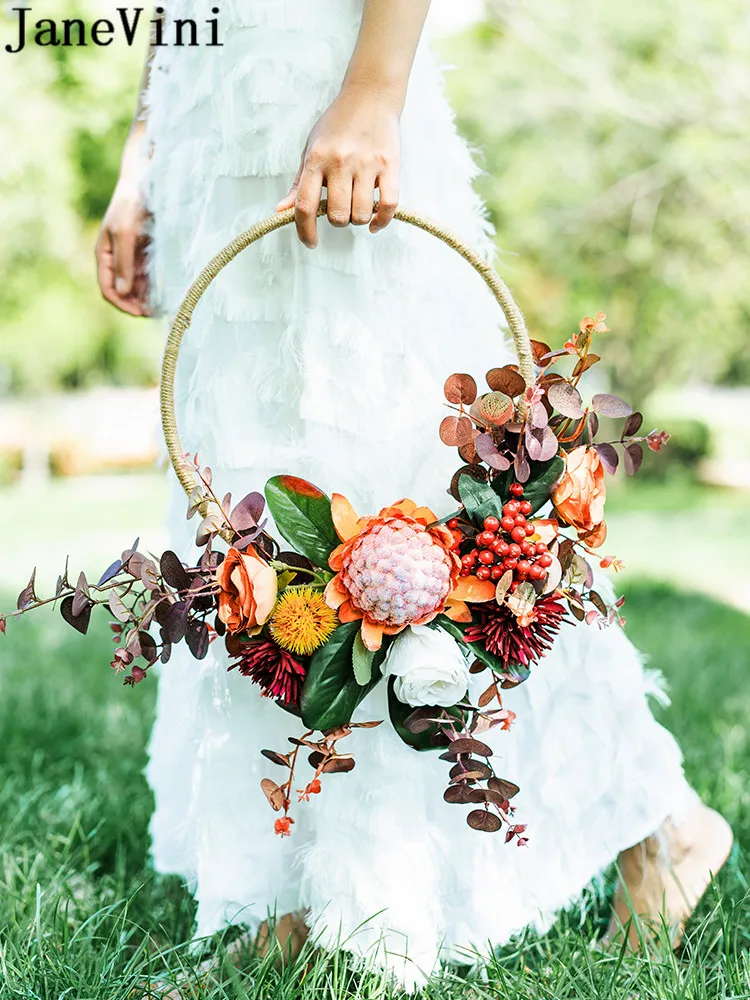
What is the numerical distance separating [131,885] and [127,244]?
961 mm

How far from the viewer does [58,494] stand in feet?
31.8

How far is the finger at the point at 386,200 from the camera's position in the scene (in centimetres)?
107

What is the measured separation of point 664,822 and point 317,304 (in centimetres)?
84

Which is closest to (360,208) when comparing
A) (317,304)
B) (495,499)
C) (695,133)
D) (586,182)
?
(317,304)

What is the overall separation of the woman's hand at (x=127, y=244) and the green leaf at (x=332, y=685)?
628mm

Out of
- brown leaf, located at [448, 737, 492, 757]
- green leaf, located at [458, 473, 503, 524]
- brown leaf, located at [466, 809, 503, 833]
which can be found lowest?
brown leaf, located at [466, 809, 503, 833]

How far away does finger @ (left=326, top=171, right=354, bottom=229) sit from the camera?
1056 millimetres

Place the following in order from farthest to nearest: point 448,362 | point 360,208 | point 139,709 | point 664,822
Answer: point 139,709
point 664,822
point 448,362
point 360,208

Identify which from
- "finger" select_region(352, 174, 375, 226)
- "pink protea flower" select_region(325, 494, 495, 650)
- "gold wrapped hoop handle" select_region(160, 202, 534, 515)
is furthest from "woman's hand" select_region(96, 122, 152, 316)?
"pink protea flower" select_region(325, 494, 495, 650)

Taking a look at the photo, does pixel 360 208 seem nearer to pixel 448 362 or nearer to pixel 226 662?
pixel 448 362

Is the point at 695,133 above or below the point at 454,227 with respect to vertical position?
above

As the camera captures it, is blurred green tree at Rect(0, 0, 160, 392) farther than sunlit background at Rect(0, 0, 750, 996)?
Yes

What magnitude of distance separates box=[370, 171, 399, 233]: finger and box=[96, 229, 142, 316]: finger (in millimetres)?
500

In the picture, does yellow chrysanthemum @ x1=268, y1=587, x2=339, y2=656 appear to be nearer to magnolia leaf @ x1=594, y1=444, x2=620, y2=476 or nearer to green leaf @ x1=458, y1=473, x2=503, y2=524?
green leaf @ x1=458, y1=473, x2=503, y2=524
